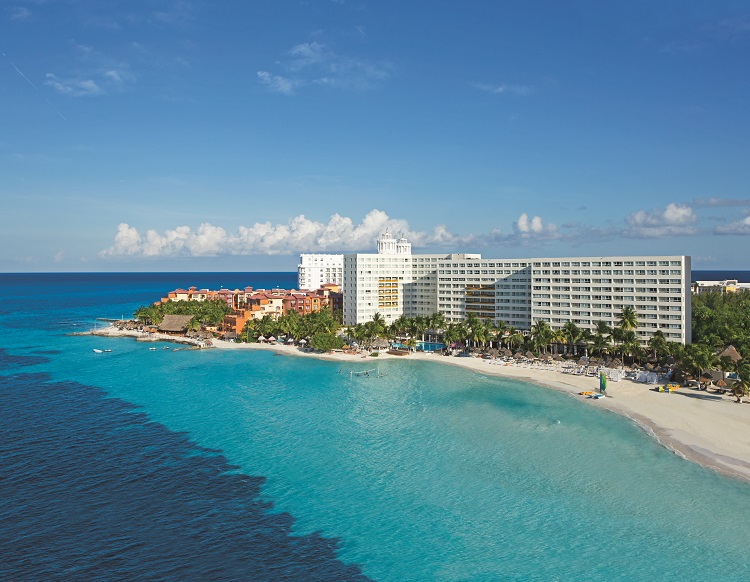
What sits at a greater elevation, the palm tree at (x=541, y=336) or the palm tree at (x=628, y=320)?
the palm tree at (x=628, y=320)

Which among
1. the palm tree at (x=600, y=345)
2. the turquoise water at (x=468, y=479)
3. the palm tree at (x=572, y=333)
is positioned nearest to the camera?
the turquoise water at (x=468, y=479)

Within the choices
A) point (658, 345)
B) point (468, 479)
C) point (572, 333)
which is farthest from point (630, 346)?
point (468, 479)

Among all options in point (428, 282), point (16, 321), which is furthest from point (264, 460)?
point (16, 321)

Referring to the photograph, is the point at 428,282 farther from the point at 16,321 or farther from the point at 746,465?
the point at 16,321

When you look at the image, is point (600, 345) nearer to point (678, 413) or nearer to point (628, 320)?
point (628, 320)

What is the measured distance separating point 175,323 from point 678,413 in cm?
10814

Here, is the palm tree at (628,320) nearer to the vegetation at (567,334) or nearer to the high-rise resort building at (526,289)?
the vegetation at (567,334)

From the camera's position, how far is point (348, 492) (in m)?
39.3

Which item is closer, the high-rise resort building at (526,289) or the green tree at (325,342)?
the high-rise resort building at (526,289)

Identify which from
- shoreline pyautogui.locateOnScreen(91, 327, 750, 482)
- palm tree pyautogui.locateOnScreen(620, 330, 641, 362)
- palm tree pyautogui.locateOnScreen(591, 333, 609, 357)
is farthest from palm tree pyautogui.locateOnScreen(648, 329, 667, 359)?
shoreline pyautogui.locateOnScreen(91, 327, 750, 482)

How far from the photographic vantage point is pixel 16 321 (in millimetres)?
155125

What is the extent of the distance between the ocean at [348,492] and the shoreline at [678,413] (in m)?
2.24

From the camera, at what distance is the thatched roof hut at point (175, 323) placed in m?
128

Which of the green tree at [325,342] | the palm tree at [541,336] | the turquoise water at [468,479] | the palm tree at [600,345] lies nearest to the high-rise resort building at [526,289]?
the palm tree at [541,336]
